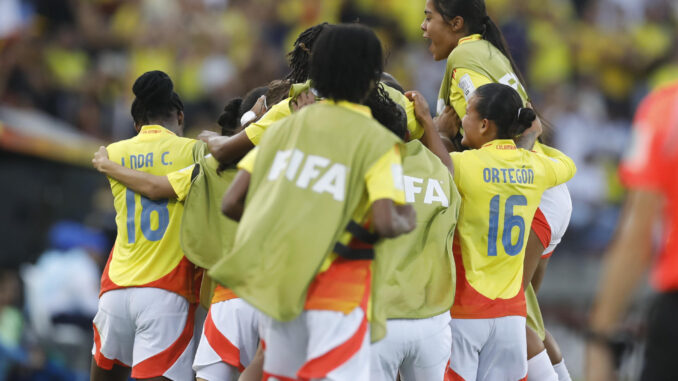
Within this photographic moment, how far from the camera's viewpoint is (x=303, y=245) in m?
4.58

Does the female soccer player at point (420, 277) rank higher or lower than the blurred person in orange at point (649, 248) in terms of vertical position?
lower

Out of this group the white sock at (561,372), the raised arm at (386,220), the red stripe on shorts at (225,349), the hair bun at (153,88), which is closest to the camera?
the raised arm at (386,220)

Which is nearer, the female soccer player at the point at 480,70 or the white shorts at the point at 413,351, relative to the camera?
the white shorts at the point at 413,351

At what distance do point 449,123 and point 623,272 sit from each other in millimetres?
3289

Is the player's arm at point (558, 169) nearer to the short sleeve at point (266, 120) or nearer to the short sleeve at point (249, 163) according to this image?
the short sleeve at point (266, 120)

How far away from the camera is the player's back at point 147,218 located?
6406mm

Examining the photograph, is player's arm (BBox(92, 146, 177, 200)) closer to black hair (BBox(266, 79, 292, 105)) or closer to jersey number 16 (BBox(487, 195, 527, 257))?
black hair (BBox(266, 79, 292, 105))

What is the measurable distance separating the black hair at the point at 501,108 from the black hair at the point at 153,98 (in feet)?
6.31

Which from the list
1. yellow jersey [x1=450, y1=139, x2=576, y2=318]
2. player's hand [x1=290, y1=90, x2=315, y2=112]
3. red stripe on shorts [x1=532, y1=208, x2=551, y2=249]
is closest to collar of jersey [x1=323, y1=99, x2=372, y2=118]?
player's hand [x1=290, y1=90, x2=315, y2=112]

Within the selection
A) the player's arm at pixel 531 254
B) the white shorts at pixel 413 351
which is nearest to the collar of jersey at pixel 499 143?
the player's arm at pixel 531 254

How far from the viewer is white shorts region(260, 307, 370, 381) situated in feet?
15.2

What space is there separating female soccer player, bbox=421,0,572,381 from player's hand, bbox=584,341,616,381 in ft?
9.80

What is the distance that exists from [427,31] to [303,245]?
2.79 meters

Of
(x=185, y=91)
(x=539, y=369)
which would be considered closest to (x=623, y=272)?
(x=539, y=369)
